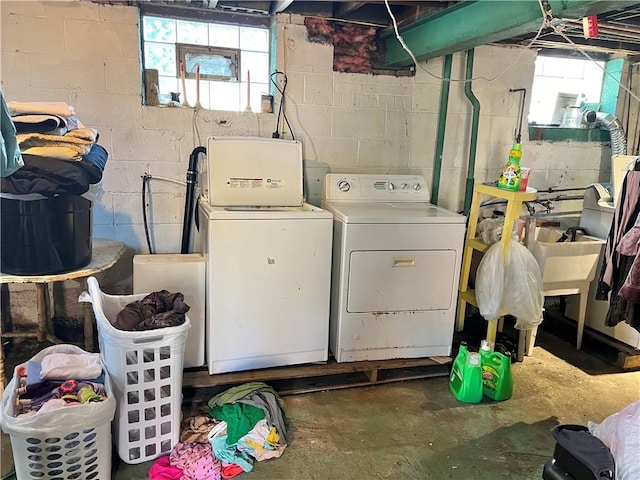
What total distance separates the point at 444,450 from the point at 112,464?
136cm

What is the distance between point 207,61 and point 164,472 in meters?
2.23

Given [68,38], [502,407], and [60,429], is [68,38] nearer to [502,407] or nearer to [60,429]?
[60,429]

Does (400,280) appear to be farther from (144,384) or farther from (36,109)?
(36,109)

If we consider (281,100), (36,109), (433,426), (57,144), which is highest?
(281,100)

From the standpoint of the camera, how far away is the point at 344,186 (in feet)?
9.42

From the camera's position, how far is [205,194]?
9.02 feet

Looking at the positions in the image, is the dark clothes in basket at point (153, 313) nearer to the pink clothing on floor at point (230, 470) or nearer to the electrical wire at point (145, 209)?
the pink clothing on floor at point (230, 470)

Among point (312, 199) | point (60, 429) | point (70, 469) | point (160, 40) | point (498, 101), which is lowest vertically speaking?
point (70, 469)

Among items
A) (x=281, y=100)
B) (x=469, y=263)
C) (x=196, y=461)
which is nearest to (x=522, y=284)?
(x=469, y=263)

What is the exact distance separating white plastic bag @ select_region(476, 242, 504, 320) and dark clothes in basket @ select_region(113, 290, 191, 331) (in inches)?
64.0

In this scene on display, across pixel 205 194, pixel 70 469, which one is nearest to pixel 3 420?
pixel 70 469

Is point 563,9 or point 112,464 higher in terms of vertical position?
point 563,9

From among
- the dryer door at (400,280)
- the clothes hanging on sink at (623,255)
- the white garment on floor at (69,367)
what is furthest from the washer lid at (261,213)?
the clothes hanging on sink at (623,255)

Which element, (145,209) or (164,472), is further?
(145,209)
